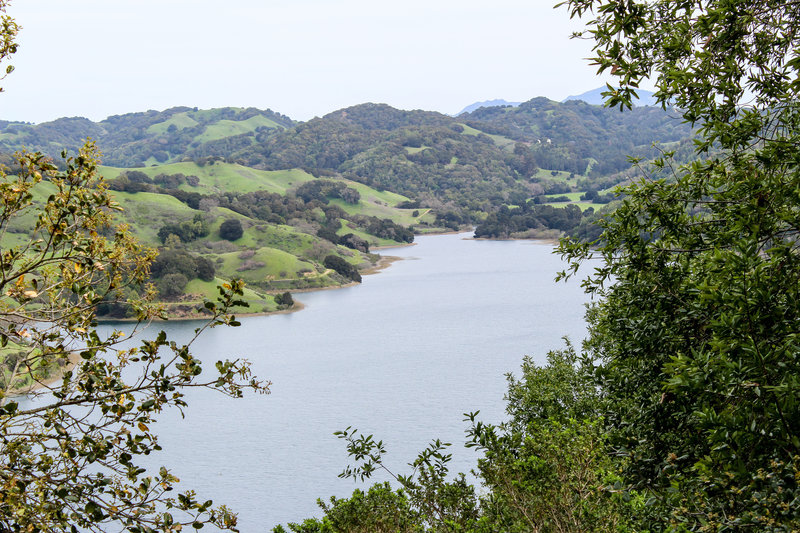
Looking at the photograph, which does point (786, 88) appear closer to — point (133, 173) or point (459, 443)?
point (459, 443)

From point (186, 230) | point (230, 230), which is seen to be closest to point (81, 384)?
point (186, 230)

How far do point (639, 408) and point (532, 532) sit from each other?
2.40 metres

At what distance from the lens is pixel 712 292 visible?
6.41 meters

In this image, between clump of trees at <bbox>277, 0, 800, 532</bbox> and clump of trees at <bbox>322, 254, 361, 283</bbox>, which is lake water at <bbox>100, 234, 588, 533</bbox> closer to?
clump of trees at <bbox>322, 254, 361, 283</bbox>

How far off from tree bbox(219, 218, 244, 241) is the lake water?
29.2m

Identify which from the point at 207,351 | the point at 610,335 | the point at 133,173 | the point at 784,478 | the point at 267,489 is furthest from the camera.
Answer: the point at 133,173

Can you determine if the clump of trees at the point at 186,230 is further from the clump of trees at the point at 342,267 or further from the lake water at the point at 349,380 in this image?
the lake water at the point at 349,380

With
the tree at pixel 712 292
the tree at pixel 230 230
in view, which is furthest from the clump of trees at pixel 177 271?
the tree at pixel 712 292

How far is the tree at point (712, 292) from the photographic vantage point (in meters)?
6.05

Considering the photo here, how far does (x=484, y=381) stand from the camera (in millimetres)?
56562

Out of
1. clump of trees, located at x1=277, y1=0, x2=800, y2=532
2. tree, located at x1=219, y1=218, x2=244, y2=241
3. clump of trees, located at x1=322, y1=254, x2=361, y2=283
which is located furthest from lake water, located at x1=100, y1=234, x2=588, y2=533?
tree, located at x1=219, y1=218, x2=244, y2=241

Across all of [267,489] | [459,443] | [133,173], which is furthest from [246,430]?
[133,173]

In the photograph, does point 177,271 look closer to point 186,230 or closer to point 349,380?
point 186,230

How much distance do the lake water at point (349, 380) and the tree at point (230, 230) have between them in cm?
2918
